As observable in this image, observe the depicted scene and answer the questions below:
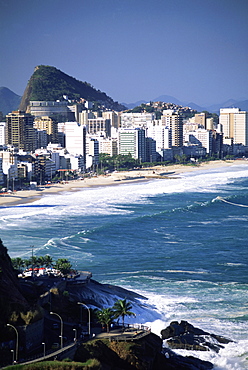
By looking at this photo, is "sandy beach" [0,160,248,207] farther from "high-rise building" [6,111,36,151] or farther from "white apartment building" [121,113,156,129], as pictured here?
"white apartment building" [121,113,156,129]

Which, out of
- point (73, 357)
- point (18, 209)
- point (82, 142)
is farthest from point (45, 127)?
point (73, 357)

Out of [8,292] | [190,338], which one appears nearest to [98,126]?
[190,338]

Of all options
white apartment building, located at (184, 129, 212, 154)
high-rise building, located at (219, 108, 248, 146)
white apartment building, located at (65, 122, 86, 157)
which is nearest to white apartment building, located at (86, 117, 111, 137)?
white apartment building, located at (184, 129, 212, 154)

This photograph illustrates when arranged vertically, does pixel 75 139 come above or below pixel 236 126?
below

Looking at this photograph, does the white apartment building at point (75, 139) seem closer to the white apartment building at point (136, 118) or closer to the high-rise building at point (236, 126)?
the white apartment building at point (136, 118)

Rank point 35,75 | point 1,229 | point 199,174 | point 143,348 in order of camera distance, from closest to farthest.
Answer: point 143,348, point 1,229, point 199,174, point 35,75

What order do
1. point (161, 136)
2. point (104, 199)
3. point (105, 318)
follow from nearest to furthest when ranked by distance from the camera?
point (105, 318) < point (104, 199) < point (161, 136)

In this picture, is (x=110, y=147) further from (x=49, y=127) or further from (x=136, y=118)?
(x=136, y=118)

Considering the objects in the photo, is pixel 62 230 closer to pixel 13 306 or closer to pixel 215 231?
pixel 215 231
